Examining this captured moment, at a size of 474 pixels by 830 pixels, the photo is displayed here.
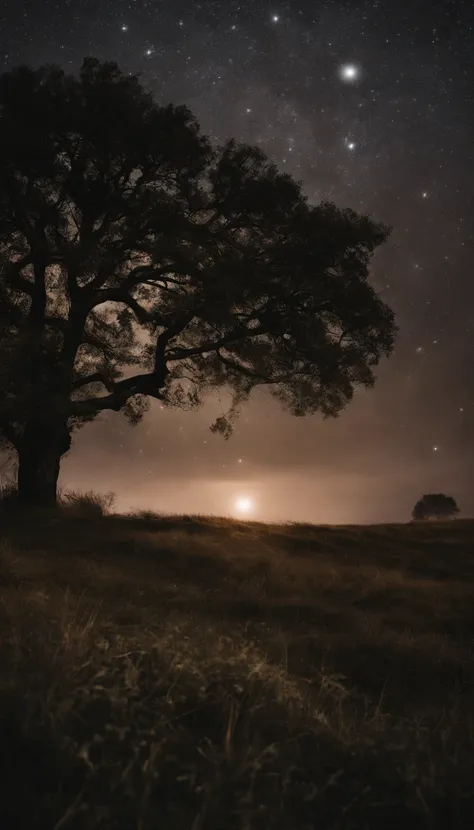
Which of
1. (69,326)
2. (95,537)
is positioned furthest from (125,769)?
(69,326)

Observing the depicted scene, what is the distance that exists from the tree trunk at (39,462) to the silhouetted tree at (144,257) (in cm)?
4

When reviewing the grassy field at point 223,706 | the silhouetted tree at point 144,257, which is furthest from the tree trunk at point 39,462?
the grassy field at point 223,706

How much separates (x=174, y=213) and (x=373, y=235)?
19.4ft

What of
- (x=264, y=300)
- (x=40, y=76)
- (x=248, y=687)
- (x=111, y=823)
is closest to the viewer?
(x=111, y=823)

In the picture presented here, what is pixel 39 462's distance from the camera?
1781cm

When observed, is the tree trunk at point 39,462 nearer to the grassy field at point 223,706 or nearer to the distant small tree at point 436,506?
the grassy field at point 223,706

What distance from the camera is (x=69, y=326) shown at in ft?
59.1

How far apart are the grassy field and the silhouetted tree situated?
7729mm

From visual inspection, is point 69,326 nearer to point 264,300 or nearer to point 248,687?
point 264,300

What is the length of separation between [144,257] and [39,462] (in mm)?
6649

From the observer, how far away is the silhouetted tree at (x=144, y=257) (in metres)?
16.8

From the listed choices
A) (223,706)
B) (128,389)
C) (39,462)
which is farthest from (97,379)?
(223,706)

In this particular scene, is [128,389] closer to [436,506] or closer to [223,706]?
[223,706]

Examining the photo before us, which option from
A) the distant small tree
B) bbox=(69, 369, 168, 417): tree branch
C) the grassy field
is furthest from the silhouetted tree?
the distant small tree
